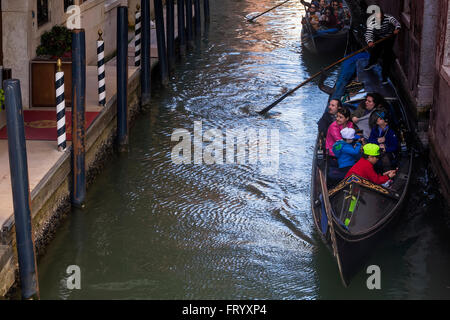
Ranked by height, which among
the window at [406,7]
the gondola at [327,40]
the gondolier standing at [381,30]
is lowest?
the gondola at [327,40]

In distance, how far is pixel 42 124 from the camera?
298 inches

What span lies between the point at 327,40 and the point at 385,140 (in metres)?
5.99

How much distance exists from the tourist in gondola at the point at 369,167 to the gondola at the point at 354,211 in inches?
4.7

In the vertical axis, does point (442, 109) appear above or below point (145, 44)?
below

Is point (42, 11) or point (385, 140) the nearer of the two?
point (385, 140)

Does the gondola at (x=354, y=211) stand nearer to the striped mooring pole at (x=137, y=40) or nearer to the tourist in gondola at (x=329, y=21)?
the striped mooring pole at (x=137, y=40)

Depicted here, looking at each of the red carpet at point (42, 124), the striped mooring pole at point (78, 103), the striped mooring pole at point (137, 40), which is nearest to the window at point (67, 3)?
the striped mooring pole at point (137, 40)

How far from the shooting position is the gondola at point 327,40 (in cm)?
1277

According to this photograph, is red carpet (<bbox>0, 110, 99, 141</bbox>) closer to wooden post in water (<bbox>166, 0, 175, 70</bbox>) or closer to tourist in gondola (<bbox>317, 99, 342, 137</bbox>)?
tourist in gondola (<bbox>317, 99, 342, 137</bbox>)

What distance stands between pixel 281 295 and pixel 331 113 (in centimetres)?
243

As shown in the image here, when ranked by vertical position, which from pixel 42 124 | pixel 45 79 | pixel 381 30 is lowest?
pixel 42 124

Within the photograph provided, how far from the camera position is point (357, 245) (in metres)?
5.45

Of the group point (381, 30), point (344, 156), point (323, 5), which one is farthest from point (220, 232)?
point (323, 5)

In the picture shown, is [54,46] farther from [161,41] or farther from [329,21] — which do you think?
[329,21]
